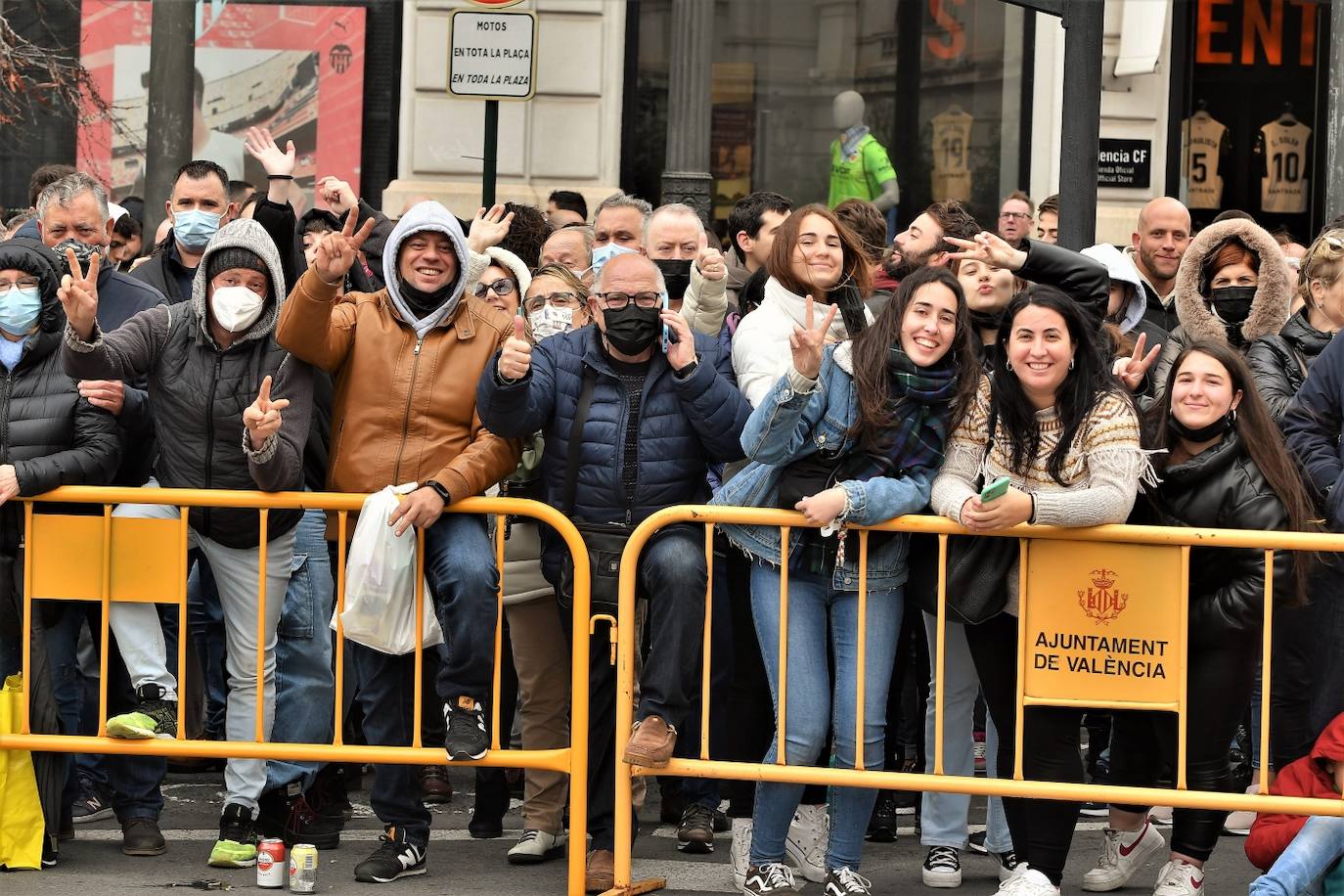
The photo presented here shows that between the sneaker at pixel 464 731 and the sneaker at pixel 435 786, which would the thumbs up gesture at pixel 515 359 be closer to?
the sneaker at pixel 464 731

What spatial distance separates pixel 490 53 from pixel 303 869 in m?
5.65

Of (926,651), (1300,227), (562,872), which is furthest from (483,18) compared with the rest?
(1300,227)

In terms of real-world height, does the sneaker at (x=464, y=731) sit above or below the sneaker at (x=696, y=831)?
above

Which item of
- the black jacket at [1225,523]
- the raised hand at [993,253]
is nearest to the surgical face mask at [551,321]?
the raised hand at [993,253]

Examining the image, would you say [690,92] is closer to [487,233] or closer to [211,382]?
[487,233]

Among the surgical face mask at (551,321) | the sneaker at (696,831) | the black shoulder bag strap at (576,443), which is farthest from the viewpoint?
the surgical face mask at (551,321)

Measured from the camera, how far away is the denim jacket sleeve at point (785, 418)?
19.9 ft

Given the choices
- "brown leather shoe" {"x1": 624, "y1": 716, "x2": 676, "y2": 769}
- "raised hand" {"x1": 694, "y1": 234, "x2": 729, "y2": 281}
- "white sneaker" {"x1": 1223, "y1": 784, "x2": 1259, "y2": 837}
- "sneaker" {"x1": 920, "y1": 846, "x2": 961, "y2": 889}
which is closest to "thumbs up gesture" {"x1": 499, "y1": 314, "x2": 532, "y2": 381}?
"brown leather shoe" {"x1": 624, "y1": 716, "x2": 676, "y2": 769}

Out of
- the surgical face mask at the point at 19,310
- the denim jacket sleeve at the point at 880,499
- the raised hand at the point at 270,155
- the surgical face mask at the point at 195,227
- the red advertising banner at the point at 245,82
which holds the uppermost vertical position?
the red advertising banner at the point at 245,82

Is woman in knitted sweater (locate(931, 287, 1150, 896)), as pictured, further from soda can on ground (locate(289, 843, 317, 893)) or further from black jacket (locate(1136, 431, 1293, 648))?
soda can on ground (locate(289, 843, 317, 893))

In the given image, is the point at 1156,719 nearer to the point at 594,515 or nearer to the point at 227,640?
the point at 594,515

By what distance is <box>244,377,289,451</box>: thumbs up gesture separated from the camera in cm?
627

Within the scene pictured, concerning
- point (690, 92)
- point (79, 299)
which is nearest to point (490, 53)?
point (690, 92)

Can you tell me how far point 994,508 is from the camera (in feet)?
19.7
